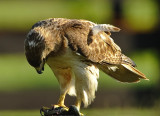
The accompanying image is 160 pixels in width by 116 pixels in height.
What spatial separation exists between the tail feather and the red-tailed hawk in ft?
0.61

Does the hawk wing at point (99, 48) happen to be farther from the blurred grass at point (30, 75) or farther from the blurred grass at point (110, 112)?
the blurred grass at point (30, 75)

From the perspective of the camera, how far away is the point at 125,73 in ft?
22.3

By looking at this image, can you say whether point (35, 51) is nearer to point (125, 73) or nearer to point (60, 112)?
point (60, 112)

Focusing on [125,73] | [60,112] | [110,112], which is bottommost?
[110,112]

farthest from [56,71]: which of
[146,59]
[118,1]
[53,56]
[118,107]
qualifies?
[146,59]

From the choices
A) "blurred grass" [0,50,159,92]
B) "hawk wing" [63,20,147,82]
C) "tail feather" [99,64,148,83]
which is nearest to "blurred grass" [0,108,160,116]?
"tail feather" [99,64,148,83]

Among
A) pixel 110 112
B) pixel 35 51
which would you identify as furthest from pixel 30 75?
pixel 35 51

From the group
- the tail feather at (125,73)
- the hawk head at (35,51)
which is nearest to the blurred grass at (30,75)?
the tail feather at (125,73)

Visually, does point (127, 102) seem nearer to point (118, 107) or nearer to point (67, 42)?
point (118, 107)

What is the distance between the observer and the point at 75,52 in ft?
19.7

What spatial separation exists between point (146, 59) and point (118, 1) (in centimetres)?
487

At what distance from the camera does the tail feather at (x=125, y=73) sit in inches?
264

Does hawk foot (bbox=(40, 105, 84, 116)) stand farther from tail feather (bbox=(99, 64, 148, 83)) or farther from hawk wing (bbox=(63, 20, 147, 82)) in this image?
tail feather (bbox=(99, 64, 148, 83))

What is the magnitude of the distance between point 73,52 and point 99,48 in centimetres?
50
